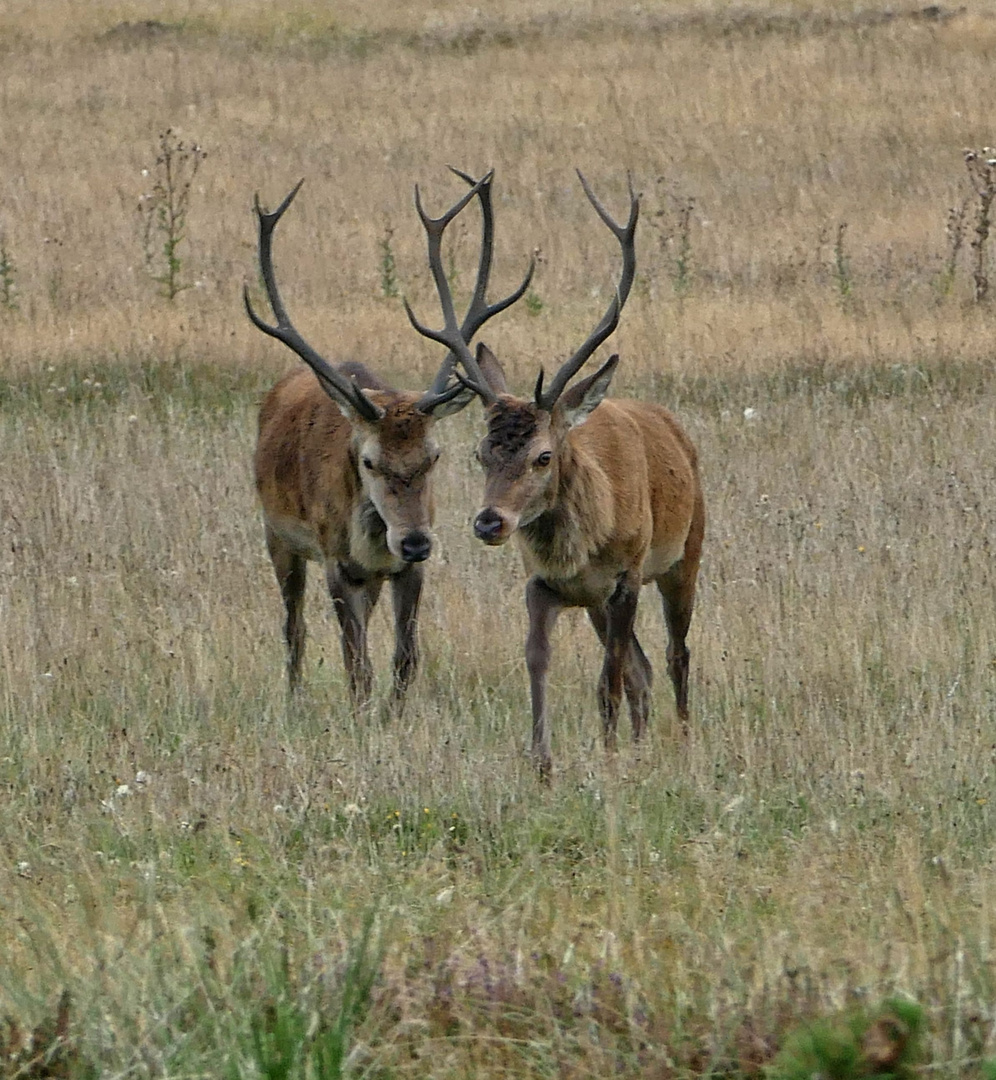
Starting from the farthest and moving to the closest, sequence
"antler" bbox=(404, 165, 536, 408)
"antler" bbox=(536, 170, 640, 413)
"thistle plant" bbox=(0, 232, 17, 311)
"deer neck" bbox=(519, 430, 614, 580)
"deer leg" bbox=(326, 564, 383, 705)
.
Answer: "thistle plant" bbox=(0, 232, 17, 311), "deer leg" bbox=(326, 564, 383, 705), "antler" bbox=(404, 165, 536, 408), "deer neck" bbox=(519, 430, 614, 580), "antler" bbox=(536, 170, 640, 413)

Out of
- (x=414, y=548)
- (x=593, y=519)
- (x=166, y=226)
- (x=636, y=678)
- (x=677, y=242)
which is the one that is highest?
(x=166, y=226)

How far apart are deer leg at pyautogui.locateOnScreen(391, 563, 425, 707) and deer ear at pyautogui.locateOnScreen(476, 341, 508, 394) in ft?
2.86

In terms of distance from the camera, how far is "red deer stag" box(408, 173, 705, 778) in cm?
728

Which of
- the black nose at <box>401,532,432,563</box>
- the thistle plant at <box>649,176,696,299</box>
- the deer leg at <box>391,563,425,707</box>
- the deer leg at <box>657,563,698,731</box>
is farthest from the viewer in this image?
the thistle plant at <box>649,176,696,299</box>

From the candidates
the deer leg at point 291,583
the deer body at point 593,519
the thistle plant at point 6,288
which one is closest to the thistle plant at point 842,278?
the thistle plant at point 6,288

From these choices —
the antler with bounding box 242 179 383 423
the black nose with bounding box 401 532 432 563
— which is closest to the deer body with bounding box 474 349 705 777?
the black nose with bounding box 401 532 432 563

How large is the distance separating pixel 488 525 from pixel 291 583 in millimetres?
2364

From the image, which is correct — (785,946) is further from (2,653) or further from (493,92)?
(493,92)

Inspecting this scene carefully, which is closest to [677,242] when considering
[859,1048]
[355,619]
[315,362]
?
[315,362]

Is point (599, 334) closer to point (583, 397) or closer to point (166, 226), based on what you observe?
point (583, 397)

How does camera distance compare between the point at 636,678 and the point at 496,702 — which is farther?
the point at 636,678

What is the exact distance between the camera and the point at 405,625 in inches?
324

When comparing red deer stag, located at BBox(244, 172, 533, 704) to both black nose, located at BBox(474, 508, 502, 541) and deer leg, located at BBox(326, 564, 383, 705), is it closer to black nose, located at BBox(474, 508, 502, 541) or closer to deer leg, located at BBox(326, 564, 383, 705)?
deer leg, located at BBox(326, 564, 383, 705)

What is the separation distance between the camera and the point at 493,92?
103ft
